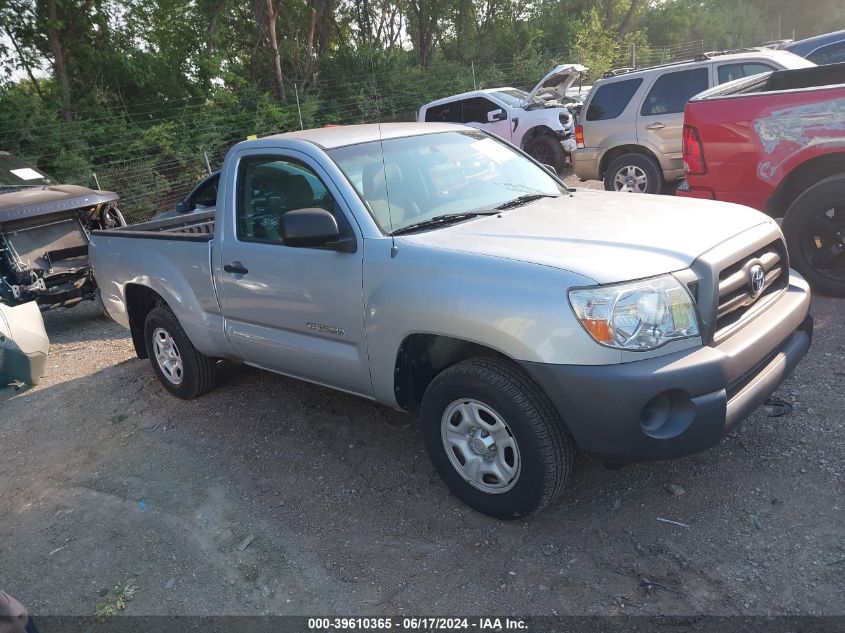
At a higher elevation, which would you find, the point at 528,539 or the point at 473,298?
the point at 473,298

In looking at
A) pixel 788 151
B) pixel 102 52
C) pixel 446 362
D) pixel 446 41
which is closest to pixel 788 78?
pixel 788 151

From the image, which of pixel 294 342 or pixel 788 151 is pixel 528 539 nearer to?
pixel 294 342

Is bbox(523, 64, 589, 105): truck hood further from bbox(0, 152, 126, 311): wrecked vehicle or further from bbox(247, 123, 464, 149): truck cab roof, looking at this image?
bbox(247, 123, 464, 149): truck cab roof

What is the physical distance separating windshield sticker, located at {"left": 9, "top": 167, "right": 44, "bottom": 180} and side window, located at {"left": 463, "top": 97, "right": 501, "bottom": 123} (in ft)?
25.8

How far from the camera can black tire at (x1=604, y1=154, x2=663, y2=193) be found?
9.00 meters

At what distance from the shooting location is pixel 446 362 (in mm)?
3457

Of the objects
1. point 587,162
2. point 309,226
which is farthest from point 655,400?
point 587,162

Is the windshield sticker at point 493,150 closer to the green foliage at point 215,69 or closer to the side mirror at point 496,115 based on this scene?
the side mirror at point 496,115

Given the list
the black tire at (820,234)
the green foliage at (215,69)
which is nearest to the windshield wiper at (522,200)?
the black tire at (820,234)

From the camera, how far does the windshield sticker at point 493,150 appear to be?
4.26 m

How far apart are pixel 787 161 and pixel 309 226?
12.4ft

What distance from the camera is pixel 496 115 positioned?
521 inches

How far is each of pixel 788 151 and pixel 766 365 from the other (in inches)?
108

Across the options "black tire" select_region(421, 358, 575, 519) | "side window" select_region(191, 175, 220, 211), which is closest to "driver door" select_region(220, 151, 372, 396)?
"black tire" select_region(421, 358, 575, 519)
